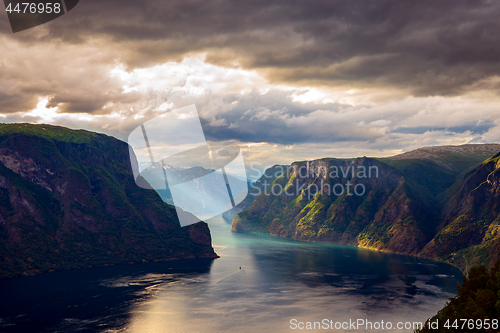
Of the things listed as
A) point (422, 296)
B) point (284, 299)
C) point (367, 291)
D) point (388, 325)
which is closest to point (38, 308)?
point (284, 299)

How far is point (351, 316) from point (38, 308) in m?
128

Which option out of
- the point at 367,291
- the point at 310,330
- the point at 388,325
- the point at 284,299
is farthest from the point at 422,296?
the point at 310,330

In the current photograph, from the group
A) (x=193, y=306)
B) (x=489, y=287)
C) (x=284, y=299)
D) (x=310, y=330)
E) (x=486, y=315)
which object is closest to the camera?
(x=486, y=315)

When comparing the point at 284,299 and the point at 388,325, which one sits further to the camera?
the point at 284,299

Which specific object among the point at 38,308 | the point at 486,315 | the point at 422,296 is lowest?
the point at 422,296

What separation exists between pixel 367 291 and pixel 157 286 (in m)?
109

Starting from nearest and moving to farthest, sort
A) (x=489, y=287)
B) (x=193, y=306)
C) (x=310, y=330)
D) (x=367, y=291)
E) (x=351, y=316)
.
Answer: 1. (x=489, y=287)
2. (x=310, y=330)
3. (x=351, y=316)
4. (x=193, y=306)
5. (x=367, y=291)

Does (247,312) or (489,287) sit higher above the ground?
(489,287)

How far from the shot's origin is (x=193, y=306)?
162250mm

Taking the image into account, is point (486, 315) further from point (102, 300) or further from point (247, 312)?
point (102, 300)

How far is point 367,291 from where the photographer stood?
192375mm

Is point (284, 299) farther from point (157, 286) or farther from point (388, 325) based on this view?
point (157, 286)

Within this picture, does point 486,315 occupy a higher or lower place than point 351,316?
higher

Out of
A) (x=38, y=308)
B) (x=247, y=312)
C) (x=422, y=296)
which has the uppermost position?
(x=38, y=308)
